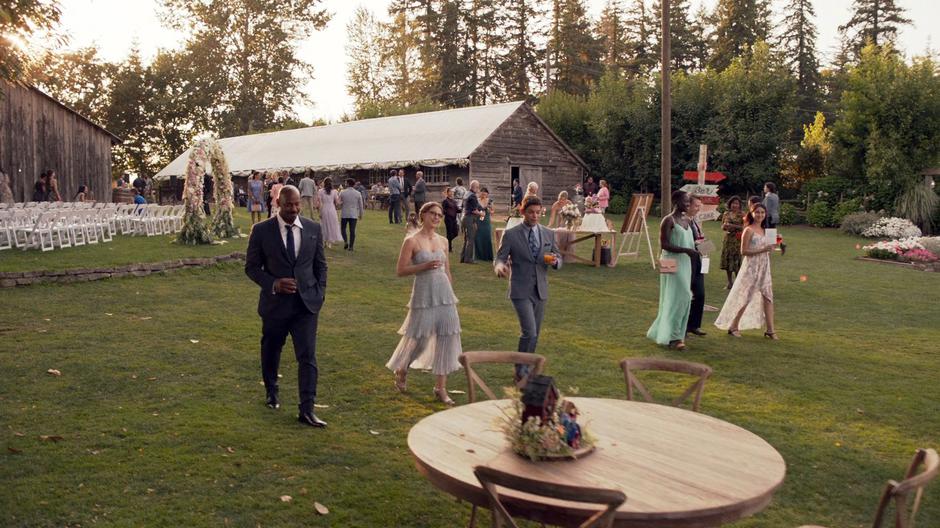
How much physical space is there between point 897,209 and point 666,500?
3002cm

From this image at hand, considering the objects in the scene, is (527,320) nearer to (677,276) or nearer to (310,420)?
(310,420)

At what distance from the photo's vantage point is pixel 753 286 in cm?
1103

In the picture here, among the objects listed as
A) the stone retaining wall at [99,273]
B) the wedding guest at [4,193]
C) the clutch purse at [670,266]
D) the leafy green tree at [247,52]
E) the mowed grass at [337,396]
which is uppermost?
the leafy green tree at [247,52]

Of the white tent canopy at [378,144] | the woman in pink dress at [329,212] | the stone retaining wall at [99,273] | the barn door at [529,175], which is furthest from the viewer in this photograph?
the barn door at [529,175]

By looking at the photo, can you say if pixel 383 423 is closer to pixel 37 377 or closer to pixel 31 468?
pixel 31 468

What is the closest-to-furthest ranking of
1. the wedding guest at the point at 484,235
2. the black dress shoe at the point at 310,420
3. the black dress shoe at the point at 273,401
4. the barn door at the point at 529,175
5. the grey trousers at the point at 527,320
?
the black dress shoe at the point at 310,420 < the black dress shoe at the point at 273,401 < the grey trousers at the point at 527,320 < the wedding guest at the point at 484,235 < the barn door at the point at 529,175

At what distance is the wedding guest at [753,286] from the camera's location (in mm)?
10945

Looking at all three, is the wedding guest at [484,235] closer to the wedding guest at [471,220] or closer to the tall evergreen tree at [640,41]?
the wedding guest at [471,220]

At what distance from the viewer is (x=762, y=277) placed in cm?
1096

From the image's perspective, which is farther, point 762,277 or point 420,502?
point 762,277

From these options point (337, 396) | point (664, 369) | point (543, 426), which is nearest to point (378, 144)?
point (337, 396)

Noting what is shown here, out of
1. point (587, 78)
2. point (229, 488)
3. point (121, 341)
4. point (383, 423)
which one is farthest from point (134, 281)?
point (587, 78)

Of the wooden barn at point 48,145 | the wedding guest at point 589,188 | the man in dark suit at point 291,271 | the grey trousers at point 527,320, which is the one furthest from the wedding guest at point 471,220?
the wedding guest at point 589,188

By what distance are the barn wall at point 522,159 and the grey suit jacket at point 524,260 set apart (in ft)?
86.9
